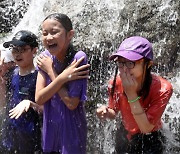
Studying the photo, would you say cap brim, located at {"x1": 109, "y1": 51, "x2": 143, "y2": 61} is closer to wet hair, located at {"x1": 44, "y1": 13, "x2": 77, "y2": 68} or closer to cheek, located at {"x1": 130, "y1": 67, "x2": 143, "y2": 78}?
cheek, located at {"x1": 130, "y1": 67, "x2": 143, "y2": 78}

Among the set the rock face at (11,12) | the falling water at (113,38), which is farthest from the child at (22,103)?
the rock face at (11,12)

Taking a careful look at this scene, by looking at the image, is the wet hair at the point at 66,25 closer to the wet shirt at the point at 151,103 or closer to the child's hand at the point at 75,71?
the child's hand at the point at 75,71

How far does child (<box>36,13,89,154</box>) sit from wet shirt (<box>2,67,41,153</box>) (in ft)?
0.95

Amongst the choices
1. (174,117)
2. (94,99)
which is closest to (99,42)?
(94,99)

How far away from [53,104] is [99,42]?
2.61 meters

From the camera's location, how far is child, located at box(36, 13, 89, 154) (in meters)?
2.70

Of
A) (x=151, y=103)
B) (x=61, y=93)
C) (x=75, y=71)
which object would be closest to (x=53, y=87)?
(x=61, y=93)

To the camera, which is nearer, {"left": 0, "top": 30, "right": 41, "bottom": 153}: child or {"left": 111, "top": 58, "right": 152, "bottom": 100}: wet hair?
{"left": 111, "top": 58, "right": 152, "bottom": 100}: wet hair

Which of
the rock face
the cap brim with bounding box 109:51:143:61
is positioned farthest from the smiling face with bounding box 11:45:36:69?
the rock face

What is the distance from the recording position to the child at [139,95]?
2.55 meters

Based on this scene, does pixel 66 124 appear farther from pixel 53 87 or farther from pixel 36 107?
pixel 36 107

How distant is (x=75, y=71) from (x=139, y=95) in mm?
480

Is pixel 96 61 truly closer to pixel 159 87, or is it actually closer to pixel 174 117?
pixel 174 117

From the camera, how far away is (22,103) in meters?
2.97
